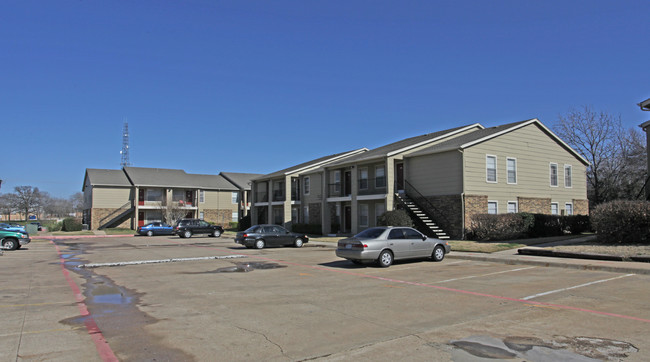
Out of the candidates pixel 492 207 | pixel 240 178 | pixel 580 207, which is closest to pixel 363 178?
pixel 492 207

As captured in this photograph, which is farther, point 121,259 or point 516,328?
point 121,259

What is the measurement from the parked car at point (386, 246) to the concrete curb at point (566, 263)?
2246 mm

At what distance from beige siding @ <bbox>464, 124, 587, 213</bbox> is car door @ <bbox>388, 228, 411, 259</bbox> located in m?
12.2

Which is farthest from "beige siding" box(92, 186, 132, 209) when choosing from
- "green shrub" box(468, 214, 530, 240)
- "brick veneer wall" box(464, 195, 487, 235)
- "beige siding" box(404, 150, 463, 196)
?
"green shrub" box(468, 214, 530, 240)

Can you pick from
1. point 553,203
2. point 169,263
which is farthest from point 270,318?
point 553,203

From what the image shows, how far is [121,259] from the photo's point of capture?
64.8 feet

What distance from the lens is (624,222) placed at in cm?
1903

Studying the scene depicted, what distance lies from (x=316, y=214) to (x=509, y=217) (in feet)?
59.4

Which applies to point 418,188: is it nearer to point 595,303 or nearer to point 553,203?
point 553,203

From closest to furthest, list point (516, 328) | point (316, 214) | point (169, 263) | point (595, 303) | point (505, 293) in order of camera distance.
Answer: point (516, 328)
point (595, 303)
point (505, 293)
point (169, 263)
point (316, 214)

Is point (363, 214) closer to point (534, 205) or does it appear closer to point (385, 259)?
point (534, 205)

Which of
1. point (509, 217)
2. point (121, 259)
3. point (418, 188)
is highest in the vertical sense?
point (418, 188)

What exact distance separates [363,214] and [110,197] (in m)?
36.1

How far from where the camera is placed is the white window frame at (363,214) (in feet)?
112
